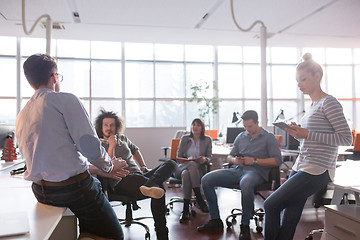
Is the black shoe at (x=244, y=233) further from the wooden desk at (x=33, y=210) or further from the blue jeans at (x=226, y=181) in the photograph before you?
the wooden desk at (x=33, y=210)

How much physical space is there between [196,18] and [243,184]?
3585 mm

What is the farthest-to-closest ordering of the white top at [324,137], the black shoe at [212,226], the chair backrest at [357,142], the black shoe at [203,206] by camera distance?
1. the chair backrest at [357,142]
2. the black shoe at [203,206]
3. the black shoe at [212,226]
4. the white top at [324,137]

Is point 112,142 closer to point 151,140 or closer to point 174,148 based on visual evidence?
point 174,148

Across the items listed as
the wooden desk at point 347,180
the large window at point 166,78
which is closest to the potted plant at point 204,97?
the large window at point 166,78

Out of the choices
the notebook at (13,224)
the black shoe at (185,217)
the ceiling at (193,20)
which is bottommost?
the black shoe at (185,217)

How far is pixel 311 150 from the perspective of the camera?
2.01 meters

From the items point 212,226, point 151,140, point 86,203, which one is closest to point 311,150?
point 86,203

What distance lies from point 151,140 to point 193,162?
3529 millimetres

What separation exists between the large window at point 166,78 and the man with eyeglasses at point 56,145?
6.79 meters

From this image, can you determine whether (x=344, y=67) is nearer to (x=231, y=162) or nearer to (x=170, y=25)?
(x=170, y=25)

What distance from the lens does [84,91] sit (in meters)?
8.38

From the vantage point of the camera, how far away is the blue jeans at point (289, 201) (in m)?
1.98

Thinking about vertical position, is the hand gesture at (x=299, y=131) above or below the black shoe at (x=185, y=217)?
above

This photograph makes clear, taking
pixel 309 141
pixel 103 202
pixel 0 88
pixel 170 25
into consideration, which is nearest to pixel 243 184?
pixel 309 141
